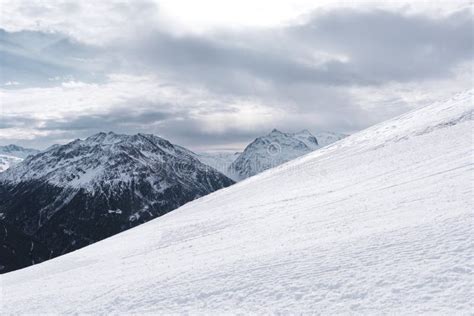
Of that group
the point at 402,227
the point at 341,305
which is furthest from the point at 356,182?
the point at 341,305

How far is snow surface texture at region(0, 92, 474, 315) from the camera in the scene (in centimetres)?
1359

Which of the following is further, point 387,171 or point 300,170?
point 300,170

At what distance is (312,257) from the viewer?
18016 millimetres

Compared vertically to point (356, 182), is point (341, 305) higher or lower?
lower

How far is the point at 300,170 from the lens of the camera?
179 feet

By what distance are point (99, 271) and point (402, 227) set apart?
20.4m

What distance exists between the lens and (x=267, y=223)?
28.9 m

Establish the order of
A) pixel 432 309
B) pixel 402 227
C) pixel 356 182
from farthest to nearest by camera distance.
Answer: pixel 356 182
pixel 402 227
pixel 432 309

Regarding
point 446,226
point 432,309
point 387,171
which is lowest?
point 432,309

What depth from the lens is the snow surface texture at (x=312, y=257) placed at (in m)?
13.6

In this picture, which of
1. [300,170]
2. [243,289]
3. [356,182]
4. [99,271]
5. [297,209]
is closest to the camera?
[243,289]

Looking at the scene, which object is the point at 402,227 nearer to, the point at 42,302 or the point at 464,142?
the point at 42,302

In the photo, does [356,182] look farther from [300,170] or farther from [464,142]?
[300,170]

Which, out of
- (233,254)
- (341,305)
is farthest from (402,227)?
(233,254)
